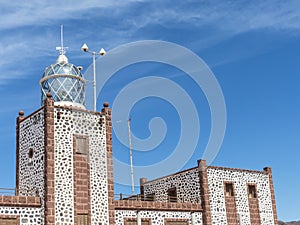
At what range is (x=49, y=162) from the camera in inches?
995

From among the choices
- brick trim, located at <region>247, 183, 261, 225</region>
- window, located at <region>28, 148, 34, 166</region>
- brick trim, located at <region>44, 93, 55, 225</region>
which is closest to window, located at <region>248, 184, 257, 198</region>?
brick trim, located at <region>247, 183, 261, 225</region>

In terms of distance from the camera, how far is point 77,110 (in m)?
27.2

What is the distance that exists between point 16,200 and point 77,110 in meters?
5.95

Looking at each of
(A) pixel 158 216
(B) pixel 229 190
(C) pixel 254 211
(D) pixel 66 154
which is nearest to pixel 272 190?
(C) pixel 254 211

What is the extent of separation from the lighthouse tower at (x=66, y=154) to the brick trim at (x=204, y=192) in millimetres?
7127

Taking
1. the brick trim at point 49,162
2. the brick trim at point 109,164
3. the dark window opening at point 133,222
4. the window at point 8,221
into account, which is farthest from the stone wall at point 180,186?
the window at point 8,221

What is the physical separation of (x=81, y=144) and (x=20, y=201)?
4.51m

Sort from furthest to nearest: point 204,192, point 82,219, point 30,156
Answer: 1. point 204,192
2. point 30,156
3. point 82,219

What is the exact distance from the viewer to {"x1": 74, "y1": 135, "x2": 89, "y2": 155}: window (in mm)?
26578

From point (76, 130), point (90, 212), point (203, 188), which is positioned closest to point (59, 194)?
point (90, 212)

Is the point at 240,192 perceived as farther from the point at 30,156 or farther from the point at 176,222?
the point at 30,156

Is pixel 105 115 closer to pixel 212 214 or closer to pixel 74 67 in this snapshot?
pixel 74 67

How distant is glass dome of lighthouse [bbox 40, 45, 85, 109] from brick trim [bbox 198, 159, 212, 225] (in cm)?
895

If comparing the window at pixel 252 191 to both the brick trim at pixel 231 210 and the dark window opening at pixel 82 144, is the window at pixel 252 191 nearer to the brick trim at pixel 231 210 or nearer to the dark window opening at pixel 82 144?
the brick trim at pixel 231 210
